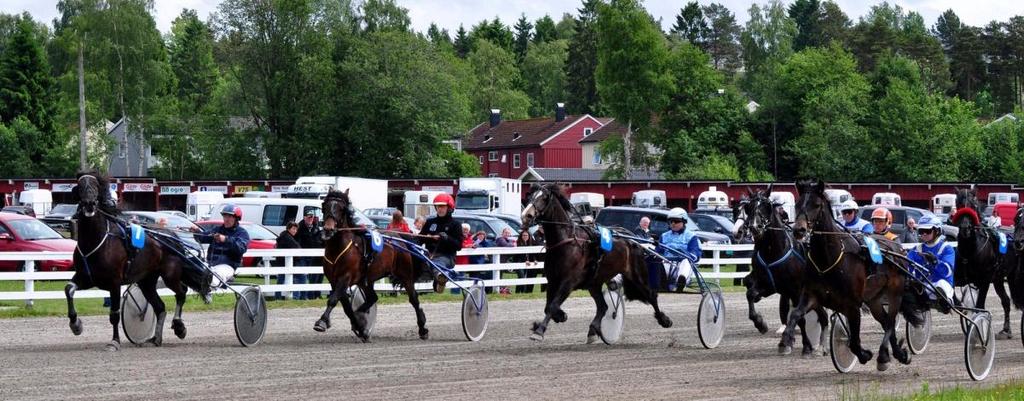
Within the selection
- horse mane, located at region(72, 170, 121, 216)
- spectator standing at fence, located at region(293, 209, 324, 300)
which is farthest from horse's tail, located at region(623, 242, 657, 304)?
spectator standing at fence, located at region(293, 209, 324, 300)

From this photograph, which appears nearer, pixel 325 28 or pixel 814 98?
pixel 325 28

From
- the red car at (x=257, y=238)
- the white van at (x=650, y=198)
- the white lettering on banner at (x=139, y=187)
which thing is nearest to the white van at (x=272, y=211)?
the red car at (x=257, y=238)

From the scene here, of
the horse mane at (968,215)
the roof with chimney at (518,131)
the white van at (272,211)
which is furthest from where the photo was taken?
the roof with chimney at (518,131)

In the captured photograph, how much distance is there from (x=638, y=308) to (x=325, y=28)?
51467 mm

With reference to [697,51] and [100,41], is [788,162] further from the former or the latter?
[100,41]

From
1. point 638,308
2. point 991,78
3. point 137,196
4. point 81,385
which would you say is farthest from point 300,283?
point 991,78

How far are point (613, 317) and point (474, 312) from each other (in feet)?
5.70

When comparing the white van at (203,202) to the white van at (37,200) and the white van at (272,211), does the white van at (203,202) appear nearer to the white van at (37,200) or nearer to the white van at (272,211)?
the white van at (37,200)

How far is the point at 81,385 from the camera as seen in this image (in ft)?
41.4

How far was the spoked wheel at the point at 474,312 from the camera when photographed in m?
18.0

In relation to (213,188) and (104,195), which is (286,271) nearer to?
(104,195)

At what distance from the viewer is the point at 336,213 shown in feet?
55.5

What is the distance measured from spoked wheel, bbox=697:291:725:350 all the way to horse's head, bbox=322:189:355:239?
14.1 feet

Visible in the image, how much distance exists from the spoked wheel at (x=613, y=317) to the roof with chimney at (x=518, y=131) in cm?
8652
